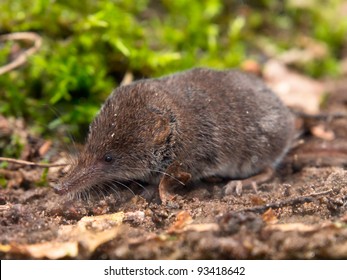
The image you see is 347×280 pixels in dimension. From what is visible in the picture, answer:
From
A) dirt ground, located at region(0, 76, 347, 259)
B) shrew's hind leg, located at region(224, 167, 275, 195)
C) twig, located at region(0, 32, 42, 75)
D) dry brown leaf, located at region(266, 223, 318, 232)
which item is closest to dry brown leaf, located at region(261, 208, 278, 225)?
dirt ground, located at region(0, 76, 347, 259)

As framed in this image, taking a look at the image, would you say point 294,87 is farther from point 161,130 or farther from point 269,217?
point 269,217

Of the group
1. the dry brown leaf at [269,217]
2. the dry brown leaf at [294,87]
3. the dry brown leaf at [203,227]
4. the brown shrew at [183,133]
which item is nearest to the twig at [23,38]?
the brown shrew at [183,133]

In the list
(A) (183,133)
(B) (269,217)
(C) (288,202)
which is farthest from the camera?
(A) (183,133)

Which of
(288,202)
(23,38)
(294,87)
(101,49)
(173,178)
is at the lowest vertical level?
(294,87)

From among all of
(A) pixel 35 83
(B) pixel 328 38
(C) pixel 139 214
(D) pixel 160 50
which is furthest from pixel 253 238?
(B) pixel 328 38

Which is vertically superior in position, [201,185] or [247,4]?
[247,4]

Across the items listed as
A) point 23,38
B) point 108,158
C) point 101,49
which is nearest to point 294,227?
point 108,158
